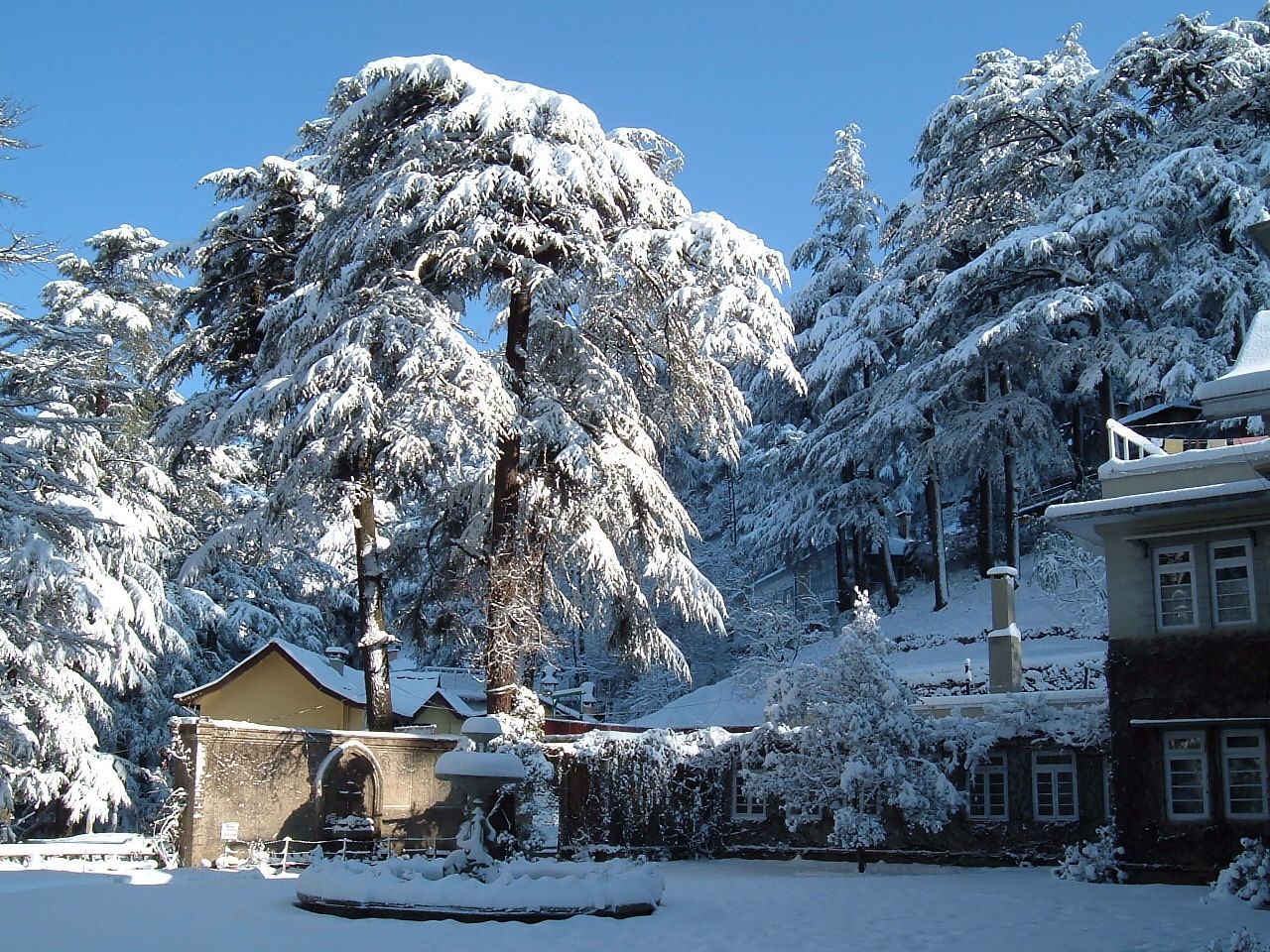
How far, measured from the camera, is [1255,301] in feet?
Answer: 89.9

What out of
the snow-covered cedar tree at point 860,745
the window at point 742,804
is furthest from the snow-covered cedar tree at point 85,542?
the window at point 742,804

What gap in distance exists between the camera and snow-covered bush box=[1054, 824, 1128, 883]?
1645 cm

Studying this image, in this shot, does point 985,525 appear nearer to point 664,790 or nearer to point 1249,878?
point 664,790

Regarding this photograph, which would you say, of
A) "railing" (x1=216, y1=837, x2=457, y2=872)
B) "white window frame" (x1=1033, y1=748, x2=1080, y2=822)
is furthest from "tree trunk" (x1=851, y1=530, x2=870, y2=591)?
"railing" (x1=216, y1=837, x2=457, y2=872)

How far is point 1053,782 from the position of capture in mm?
18969

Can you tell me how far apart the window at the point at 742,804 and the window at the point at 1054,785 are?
15.9 ft

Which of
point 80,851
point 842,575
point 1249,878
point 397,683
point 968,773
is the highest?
point 842,575

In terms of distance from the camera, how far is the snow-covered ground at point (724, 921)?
1073 centimetres

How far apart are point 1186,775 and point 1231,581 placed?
2735 millimetres

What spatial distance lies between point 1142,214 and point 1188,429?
5.66 meters

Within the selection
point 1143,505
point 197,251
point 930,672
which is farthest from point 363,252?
point 930,672

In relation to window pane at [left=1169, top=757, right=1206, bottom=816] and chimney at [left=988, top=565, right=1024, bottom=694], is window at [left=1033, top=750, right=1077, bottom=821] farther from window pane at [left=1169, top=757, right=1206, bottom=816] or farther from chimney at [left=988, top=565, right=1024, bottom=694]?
chimney at [left=988, top=565, right=1024, bottom=694]

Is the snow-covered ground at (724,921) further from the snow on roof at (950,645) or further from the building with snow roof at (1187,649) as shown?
the snow on roof at (950,645)

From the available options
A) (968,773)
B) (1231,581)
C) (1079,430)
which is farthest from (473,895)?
(1079,430)
